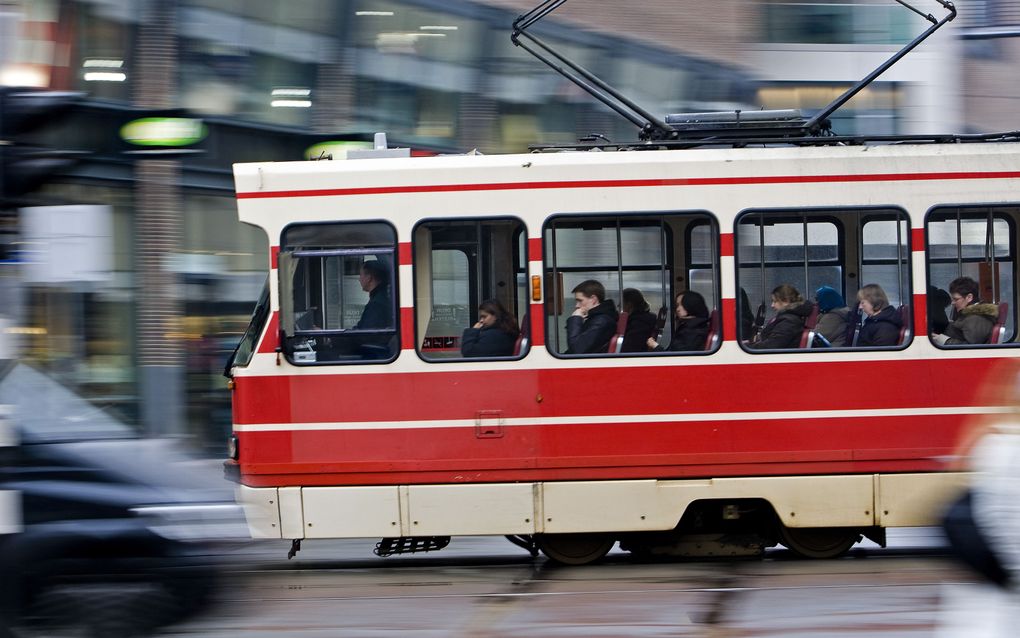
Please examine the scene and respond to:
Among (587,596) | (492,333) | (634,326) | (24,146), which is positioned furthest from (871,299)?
(24,146)

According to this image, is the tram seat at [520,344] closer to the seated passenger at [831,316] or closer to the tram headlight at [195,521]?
the seated passenger at [831,316]

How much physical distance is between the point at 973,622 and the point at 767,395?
18.0ft

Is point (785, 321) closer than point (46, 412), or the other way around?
point (46, 412)

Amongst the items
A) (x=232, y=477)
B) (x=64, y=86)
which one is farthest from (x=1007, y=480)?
(x=64, y=86)

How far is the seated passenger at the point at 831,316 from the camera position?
31.3ft

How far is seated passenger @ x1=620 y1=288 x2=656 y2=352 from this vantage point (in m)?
9.52

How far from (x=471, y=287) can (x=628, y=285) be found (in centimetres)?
111

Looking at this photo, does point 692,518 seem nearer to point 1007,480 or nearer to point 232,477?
point 232,477

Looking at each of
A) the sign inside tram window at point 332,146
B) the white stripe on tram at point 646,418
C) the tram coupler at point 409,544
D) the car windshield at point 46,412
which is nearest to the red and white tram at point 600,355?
the white stripe on tram at point 646,418

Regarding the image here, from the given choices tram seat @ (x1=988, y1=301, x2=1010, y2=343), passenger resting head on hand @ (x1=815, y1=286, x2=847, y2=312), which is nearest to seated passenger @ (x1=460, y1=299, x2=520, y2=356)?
passenger resting head on hand @ (x1=815, y1=286, x2=847, y2=312)

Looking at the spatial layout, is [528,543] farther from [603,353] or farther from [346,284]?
[346,284]

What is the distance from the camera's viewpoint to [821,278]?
31.3 feet

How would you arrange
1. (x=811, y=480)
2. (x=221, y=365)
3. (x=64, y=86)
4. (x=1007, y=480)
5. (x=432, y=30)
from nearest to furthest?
Answer: (x=1007, y=480), (x=811, y=480), (x=64, y=86), (x=221, y=365), (x=432, y=30)

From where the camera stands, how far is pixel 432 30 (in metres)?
18.3
